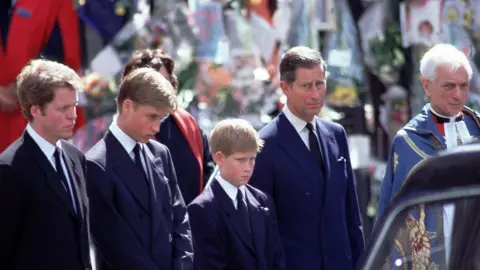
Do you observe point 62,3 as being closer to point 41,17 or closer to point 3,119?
point 41,17

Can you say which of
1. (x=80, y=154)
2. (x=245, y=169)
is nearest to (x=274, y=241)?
(x=245, y=169)

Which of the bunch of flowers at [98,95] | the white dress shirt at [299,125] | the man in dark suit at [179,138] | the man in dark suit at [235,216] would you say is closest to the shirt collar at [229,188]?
the man in dark suit at [235,216]

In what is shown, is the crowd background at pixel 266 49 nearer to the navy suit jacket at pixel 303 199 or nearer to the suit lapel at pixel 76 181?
the navy suit jacket at pixel 303 199

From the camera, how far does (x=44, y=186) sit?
5699 millimetres

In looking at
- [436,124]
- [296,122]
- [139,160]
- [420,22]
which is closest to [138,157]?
[139,160]

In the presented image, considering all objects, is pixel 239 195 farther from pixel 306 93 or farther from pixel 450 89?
pixel 450 89

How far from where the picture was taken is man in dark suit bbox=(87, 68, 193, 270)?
625 cm

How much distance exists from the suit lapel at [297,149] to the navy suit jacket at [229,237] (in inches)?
13.3

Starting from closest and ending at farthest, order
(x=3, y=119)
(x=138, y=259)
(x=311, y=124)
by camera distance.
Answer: (x=138, y=259) < (x=311, y=124) < (x=3, y=119)

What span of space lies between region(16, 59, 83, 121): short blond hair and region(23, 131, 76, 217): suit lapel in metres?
0.17

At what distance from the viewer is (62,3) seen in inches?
406

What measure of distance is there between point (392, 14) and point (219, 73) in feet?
5.36

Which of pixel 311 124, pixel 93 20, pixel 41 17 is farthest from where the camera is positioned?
pixel 93 20

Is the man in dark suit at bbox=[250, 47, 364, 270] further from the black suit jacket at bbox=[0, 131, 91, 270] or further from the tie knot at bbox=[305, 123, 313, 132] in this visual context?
the black suit jacket at bbox=[0, 131, 91, 270]
